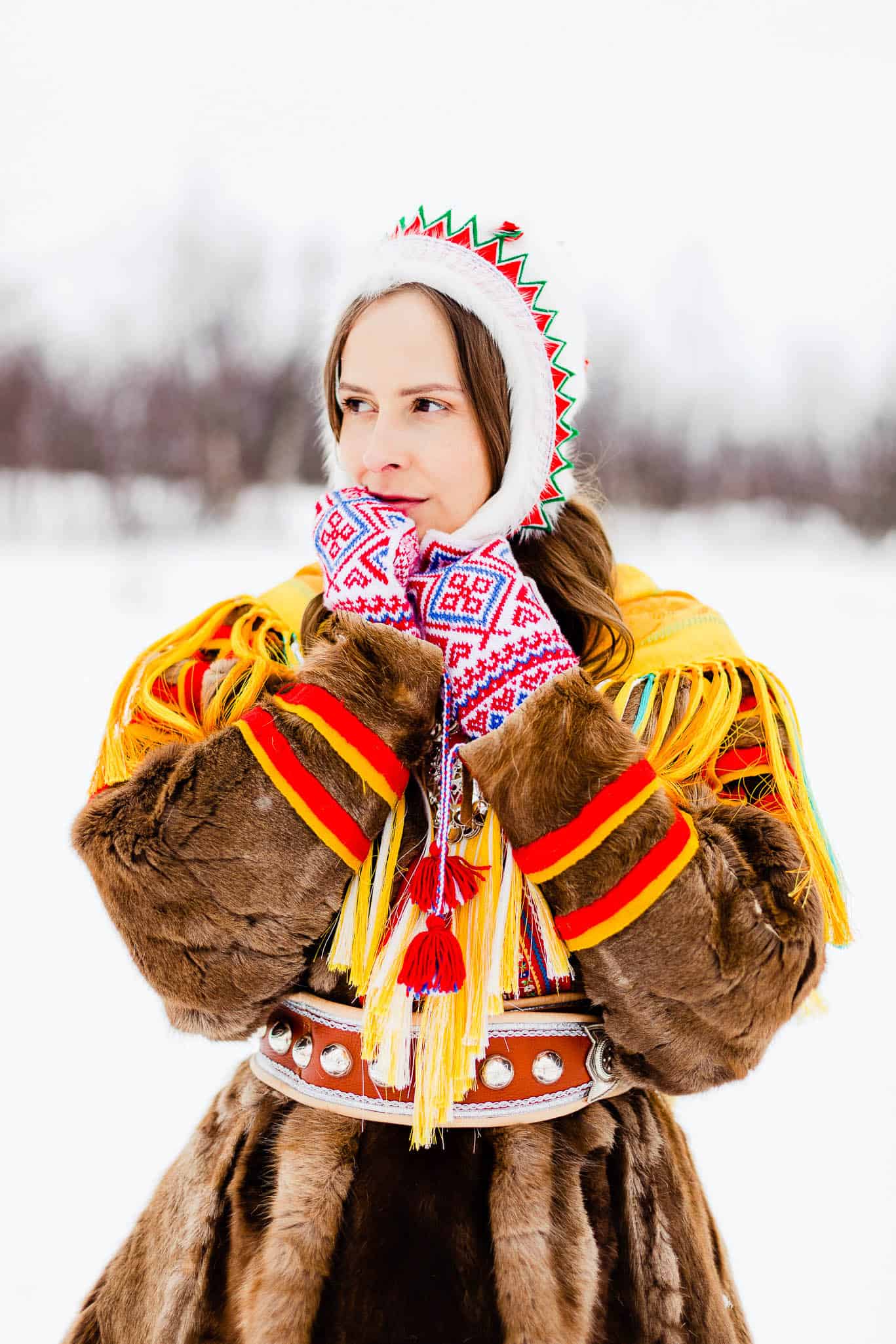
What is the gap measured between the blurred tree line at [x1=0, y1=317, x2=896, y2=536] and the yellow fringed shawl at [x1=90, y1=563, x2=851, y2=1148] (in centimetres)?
109

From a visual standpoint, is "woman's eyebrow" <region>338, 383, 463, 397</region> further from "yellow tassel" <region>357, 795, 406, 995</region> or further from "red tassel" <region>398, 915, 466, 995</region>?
"red tassel" <region>398, 915, 466, 995</region>

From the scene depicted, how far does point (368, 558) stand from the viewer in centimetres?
96

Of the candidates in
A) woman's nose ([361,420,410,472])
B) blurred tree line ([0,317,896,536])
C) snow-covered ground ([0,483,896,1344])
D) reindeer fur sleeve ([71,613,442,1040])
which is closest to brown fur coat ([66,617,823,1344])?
reindeer fur sleeve ([71,613,442,1040])

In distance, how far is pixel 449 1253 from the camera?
87 cm

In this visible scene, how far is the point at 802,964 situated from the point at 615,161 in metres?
1.64

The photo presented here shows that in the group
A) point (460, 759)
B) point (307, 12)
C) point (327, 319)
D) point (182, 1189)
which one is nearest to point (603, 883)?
point (460, 759)

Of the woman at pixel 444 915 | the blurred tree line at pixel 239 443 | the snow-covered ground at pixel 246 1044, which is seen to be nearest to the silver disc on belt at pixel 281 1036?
the woman at pixel 444 915

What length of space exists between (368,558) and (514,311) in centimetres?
30

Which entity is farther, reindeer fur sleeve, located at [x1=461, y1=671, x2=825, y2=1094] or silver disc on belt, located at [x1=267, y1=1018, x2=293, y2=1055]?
silver disc on belt, located at [x1=267, y1=1018, x2=293, y2=1055]

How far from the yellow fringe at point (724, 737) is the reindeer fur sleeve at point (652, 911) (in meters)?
0.09

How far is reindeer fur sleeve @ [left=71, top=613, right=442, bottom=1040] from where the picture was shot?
87 centimetres

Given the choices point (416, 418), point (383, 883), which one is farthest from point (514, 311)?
point (383, 883)

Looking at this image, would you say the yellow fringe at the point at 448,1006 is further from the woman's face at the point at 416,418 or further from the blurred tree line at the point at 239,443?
the blurred tree line at the point at 239,443

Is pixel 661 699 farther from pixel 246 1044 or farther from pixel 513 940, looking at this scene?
pixel 246 1044
